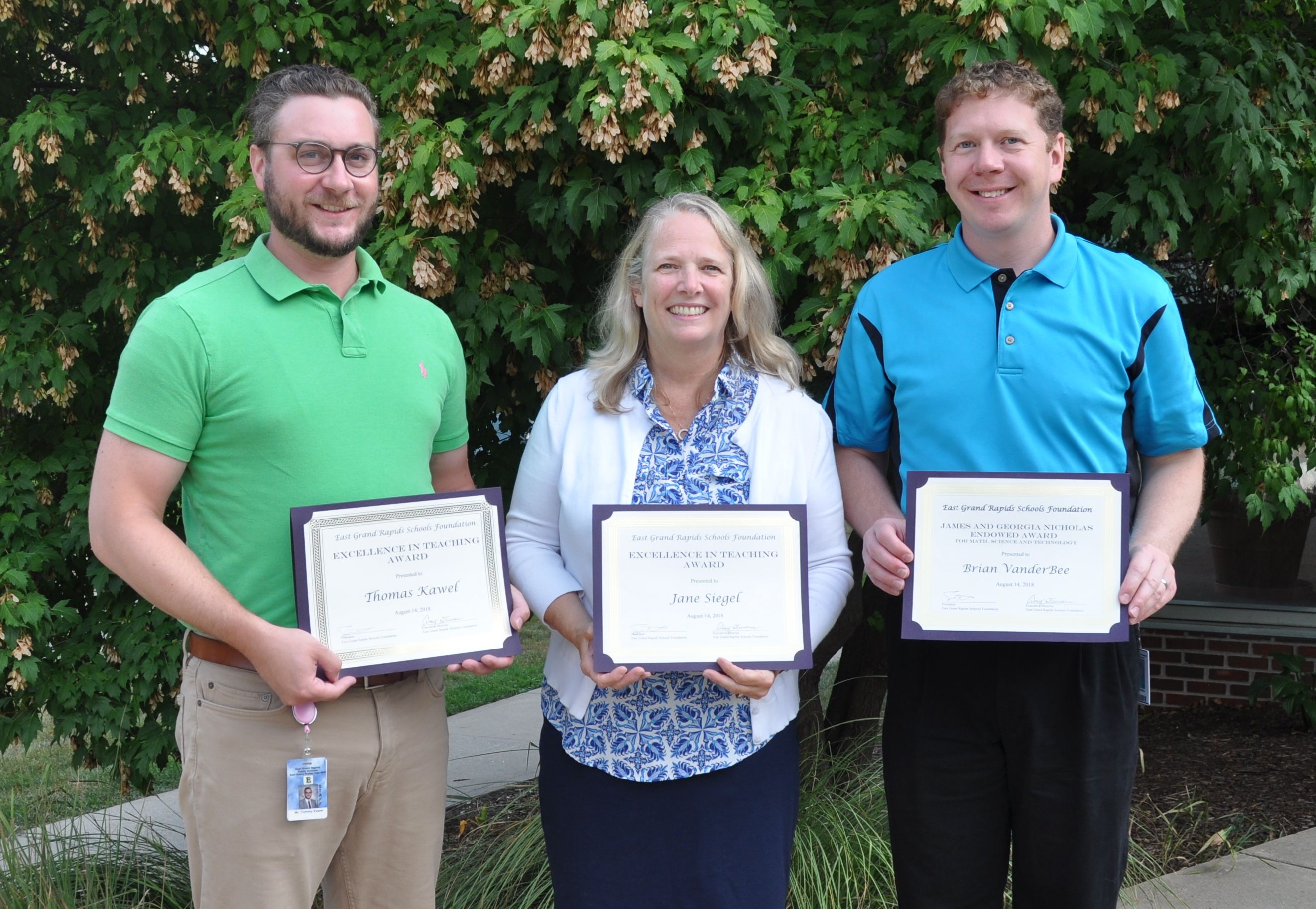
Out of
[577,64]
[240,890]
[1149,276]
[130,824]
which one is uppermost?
[577,64]

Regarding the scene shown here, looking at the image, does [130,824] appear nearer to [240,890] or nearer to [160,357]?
[240,890]

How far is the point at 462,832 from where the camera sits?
5.31 metres

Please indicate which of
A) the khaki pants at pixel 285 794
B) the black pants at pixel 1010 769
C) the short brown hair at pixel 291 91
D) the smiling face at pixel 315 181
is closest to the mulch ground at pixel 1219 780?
the black pants at pixel 1010 769

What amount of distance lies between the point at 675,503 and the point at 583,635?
0.35 meters

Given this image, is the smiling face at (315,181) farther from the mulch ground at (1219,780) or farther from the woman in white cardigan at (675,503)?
the mulch ground at (1219,780)

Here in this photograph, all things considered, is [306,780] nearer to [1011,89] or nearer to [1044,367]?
[1044,367]

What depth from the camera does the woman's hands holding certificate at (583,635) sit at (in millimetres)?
2580

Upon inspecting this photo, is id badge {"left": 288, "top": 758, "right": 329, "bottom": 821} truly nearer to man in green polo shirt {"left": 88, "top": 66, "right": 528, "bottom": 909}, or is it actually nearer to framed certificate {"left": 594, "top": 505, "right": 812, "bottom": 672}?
man in green polo shirt {"left": 88, "top": 66, "right": 528, "bottom": 909}

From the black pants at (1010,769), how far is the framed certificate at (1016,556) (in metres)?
0.15

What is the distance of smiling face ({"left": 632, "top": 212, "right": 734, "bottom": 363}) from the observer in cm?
279

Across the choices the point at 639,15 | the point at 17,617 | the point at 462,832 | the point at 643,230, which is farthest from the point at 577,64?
the point at 462,832

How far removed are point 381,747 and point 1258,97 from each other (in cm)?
361

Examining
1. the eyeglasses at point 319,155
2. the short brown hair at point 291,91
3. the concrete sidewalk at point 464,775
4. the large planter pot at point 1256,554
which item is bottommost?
the concrete sidewalk at point 464,775

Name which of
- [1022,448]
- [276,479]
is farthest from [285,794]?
[1022,448]
